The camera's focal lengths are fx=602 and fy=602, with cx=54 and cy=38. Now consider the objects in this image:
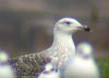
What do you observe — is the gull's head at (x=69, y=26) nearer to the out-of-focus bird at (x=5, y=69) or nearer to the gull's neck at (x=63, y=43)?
the gull's neck at (x=63, y=43)

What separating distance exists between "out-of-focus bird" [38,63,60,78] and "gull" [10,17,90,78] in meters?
0.07

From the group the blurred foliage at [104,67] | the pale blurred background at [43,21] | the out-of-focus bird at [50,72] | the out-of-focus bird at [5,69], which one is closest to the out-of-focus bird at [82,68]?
the out-of-focus bird at [50,72]

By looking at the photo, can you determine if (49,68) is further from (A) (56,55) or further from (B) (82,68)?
(B) (82,68)

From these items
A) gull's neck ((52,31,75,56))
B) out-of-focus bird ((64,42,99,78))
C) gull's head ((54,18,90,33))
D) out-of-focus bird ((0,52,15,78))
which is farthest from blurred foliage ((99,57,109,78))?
out-of-focus bird ((0,52,15,78))

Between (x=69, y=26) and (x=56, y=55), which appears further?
(x=69, y=26)

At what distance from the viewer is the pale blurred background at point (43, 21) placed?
39.3 feet

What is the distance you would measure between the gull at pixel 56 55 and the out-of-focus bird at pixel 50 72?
2.6 inches

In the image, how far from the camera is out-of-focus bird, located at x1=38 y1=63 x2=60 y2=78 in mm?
6457

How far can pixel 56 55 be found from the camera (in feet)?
23.2

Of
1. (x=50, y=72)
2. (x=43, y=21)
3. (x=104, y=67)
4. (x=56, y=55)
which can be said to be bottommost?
(x=50, y=72)

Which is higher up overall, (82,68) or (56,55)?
(56,55)

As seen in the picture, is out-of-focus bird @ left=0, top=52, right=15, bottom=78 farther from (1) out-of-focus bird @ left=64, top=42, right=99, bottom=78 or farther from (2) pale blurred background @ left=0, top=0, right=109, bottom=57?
(2) pale blurred background @ left=0, top=0, right=109, bottom=57

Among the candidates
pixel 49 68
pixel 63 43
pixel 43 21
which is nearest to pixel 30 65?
pixel 49 68

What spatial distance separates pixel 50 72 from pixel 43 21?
6.60 meters
